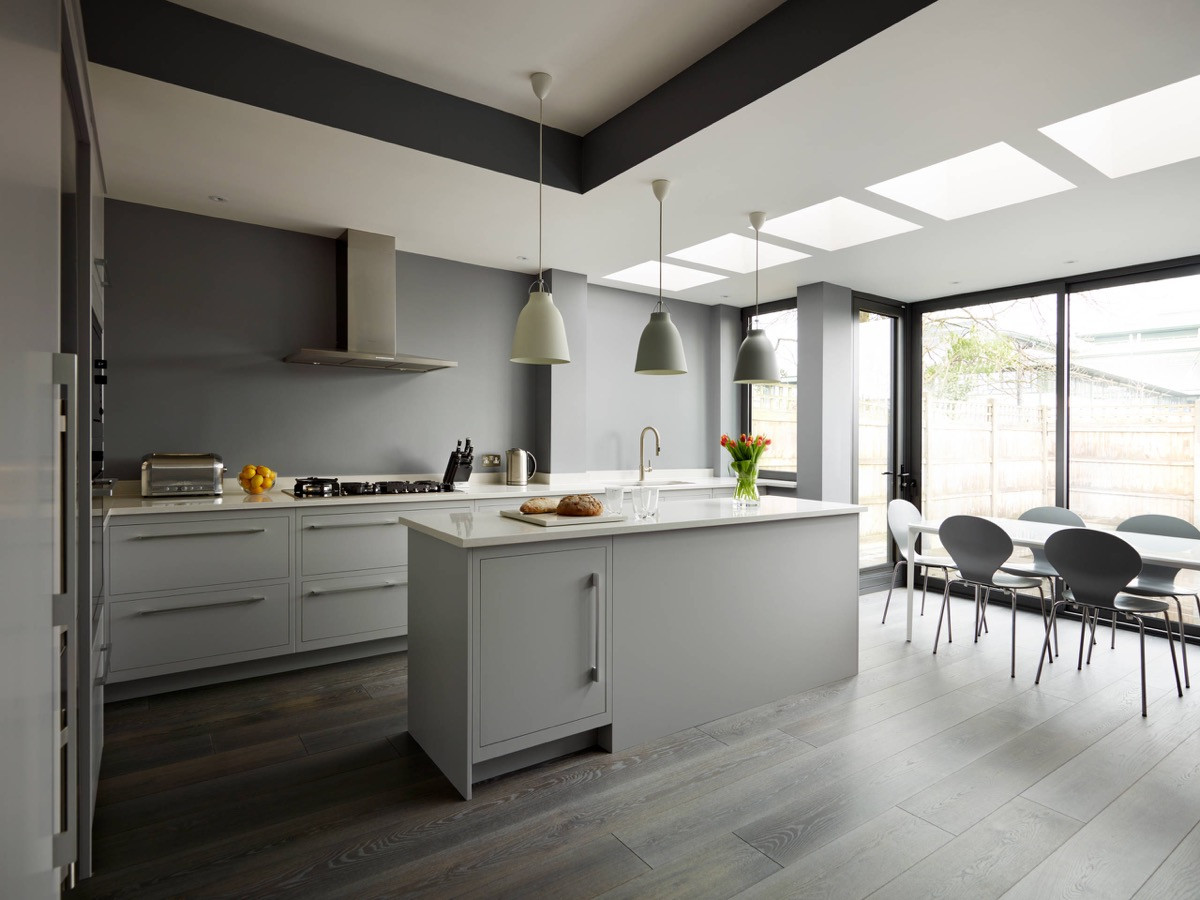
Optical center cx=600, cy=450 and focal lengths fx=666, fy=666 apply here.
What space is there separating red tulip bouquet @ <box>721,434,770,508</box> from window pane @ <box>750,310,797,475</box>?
232 cm

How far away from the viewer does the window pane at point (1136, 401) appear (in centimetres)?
414

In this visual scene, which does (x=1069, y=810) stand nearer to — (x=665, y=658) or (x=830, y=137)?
(x=665, y=658)

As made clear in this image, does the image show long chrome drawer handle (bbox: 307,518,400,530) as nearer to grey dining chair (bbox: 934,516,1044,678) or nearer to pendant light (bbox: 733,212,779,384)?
pendant light (bbox: 733,212,779,384)

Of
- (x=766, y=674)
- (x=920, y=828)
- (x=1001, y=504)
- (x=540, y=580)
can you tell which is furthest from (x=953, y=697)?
(x=1001, y=504)

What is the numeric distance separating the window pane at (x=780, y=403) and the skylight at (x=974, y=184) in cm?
222

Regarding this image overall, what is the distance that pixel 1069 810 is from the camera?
86.0 inches

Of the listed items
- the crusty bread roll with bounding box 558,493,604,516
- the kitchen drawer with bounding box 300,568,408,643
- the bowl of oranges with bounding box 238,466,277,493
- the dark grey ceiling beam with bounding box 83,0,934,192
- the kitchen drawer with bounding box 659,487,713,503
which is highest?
the dark grey ceiling beam with bounding box 83,0,934,192

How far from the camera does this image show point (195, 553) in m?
3.18

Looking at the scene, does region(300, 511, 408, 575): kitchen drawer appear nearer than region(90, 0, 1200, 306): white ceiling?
No

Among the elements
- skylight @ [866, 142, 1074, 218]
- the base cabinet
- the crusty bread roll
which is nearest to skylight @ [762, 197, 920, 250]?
skylight @ [866, 142, 1074, 218]

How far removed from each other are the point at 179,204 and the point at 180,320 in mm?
609

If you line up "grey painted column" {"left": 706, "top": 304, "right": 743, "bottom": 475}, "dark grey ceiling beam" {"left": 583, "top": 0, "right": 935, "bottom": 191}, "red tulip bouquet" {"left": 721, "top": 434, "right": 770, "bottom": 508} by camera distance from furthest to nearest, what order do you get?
"grey painted column" {"left": 706, "top": 304, "right": 743, "bottom": 475}
"red tulip bouquet" {"left": 721, "top": 434, "right": 770, "bottom": 508}
"dark grey ceiling beam" {"left": 583, "top": 0, "right": 935, "bottom": 191}

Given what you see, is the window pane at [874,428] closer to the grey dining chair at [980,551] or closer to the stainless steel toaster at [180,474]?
the grey dining chair at [980,551]

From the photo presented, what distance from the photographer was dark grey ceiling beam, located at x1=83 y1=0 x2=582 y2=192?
2262mm
